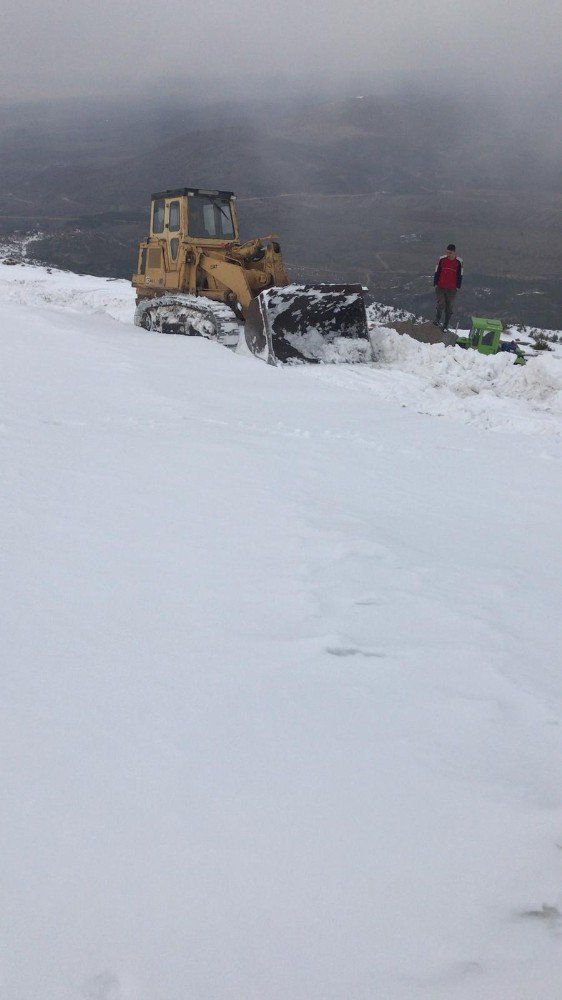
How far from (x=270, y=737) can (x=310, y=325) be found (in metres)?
9.09

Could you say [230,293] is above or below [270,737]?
above

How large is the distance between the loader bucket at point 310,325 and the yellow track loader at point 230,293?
14 millimetres

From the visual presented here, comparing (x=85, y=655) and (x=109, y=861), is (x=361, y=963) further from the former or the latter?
(x=85, y=655)

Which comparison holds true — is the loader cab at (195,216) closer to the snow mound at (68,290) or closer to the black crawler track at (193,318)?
the black crawler track at (193,318)

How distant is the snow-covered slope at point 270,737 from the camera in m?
1.41

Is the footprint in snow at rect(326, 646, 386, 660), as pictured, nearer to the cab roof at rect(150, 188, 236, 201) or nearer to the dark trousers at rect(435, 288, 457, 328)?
the cab roof at rect(150, 188, 236, 201)

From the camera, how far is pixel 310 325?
10.5 m

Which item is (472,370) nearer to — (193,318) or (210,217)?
(193,318)

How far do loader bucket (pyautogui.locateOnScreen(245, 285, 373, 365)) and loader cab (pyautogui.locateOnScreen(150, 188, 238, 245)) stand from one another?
2521mm

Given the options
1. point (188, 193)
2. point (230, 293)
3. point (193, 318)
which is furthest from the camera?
point (188, 193)

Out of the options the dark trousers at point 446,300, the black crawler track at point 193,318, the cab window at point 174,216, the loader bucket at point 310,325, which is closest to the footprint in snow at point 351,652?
the loader bucket at point 310,325

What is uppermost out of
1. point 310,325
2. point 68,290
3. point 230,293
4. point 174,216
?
point 174,216

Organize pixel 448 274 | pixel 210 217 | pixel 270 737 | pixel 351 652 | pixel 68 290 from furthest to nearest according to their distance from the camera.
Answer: pixel 68 290, pixel 448 274, pixel 210 217, pixel 351 652, pixel 270 737

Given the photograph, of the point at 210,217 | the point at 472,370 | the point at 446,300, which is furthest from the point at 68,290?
the point at 472,370
